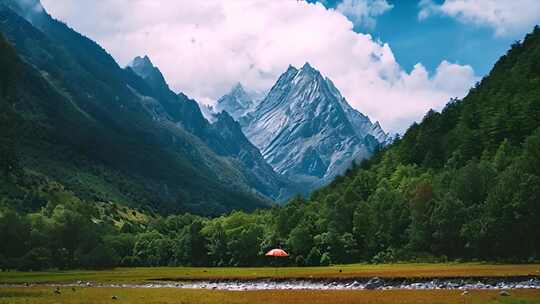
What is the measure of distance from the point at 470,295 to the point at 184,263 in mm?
138875

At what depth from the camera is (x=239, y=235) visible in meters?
169

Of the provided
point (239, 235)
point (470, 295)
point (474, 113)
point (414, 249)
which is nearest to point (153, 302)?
point (470, 295)

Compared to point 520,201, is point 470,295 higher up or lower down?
lower down

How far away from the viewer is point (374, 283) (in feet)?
252

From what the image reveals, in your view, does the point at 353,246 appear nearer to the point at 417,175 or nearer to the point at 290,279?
the point at 417,175

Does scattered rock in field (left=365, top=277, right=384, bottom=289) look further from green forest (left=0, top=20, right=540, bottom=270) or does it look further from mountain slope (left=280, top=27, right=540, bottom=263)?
mountain slope (left=280, top=27, right=540, bottom=263)

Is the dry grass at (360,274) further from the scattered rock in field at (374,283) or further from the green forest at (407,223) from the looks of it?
the green forest at (407,223)

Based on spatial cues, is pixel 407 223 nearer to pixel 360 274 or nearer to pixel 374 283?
pixel 360 274

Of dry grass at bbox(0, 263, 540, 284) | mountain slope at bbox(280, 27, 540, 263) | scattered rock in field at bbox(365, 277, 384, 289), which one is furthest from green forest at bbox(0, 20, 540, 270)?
scattered rock in field at bbox(365, 277, 384, 289)

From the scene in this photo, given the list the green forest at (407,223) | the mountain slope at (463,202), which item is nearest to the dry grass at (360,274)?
the mountain slope at (463,202)

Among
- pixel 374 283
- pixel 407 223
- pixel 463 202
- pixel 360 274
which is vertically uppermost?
pixel 463 202

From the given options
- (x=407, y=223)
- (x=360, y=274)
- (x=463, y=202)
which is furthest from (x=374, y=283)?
(x=407, y=223)

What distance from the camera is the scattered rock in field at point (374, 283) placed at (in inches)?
2968

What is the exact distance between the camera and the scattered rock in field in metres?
75.4
